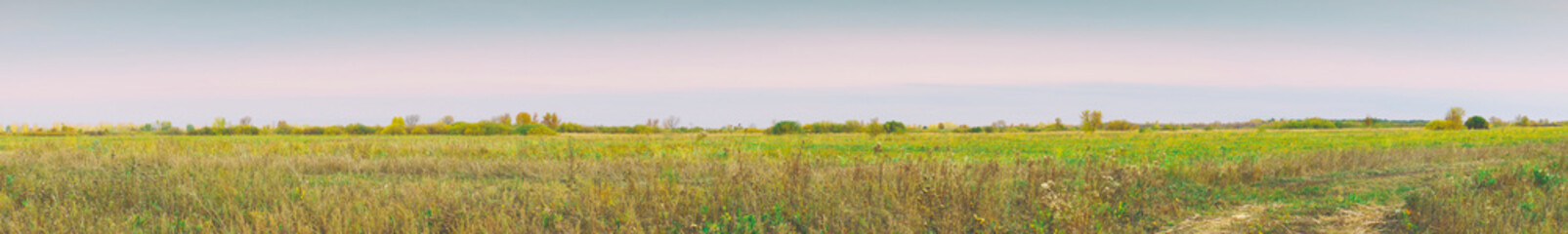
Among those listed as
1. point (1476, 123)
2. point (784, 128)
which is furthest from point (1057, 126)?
point (1476, 123)

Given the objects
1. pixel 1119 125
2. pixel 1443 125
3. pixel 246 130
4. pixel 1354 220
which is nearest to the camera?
pixel 1354 220

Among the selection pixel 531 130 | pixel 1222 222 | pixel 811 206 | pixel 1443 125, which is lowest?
pixel 1222 222

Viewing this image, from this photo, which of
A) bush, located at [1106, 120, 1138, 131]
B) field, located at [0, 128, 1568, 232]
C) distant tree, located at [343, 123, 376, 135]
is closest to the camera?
field, located at [0, 128, 1568, 232]

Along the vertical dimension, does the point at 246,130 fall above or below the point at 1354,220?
above

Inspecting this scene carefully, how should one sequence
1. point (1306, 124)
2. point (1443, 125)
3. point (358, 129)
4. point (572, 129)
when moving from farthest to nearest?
1. point (1306, 124)
2. point (1443, 125)
3. point (572, 129)
4. point (358, 129)

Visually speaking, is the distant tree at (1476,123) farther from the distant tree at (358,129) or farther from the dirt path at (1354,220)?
the distant tree at (358,129)

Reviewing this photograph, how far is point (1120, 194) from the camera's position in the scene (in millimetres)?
6941

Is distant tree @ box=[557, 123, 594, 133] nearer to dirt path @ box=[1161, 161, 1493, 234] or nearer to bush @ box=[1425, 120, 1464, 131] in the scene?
dirt path @ box=[1161, 161, 1493, 234]

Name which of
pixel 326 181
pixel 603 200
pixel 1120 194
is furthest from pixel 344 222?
pixel 1120 194

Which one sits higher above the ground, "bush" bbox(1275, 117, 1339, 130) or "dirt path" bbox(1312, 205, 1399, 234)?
"bush" bbox(1275, 117, 1339, 130)

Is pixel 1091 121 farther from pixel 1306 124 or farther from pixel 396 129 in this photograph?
pixel 396 129

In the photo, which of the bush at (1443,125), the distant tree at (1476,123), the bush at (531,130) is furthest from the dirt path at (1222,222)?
the distant tree at (1476,123)

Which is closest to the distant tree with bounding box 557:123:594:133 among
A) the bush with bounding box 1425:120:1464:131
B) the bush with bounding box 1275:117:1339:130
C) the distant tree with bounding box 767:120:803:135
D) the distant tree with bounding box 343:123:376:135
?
the distant tree with bounding box 343:123:376:135

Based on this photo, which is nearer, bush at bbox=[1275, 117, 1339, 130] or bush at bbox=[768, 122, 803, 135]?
bush at bbox=[768, 122, 803, 135]
